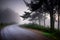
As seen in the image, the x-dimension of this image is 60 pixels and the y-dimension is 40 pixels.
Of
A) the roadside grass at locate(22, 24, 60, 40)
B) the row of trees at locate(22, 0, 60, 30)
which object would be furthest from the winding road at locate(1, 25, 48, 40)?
the row of trees at locate(22, 0, 60, 30)

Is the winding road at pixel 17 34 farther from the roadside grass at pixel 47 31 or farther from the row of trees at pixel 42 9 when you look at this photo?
the row of trees at pixel 42 9

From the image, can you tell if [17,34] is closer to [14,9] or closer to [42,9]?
[14,9]

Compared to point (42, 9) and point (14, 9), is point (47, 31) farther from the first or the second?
point (14, 9)

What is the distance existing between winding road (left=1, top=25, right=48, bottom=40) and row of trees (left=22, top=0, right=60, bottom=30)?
0.86 feet

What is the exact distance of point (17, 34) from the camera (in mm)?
2789

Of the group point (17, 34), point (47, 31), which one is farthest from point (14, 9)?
point (47, 31)

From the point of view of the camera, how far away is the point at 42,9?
2879mm

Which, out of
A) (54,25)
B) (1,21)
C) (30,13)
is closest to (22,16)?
(30,13)

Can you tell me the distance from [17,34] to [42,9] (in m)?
0.66

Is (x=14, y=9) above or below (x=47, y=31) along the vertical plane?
above

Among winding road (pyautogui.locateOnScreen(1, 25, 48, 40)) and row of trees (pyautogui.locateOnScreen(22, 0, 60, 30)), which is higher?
row of trees (pyautogui.locateOnScreen(22, 0, 60, 30))

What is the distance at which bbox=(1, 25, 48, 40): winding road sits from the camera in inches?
109

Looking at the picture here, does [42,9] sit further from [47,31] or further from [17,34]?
[17,34]

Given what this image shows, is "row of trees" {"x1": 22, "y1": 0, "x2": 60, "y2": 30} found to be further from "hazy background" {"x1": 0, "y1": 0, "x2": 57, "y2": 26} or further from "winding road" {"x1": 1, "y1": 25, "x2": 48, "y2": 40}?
"winding road" {"x1": 1, "y1": 25, "x2": 48, "y2": 40}
